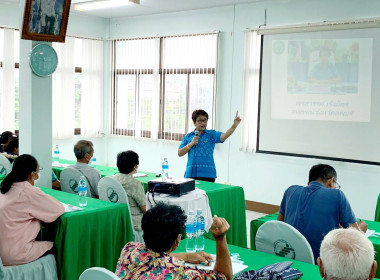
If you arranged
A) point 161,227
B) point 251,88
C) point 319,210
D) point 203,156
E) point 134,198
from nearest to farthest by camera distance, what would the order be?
1. point 161,227
2. point 319,210
3. point 134,198
4. point 203,156
5. point 251,88

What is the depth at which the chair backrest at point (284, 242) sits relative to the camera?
253 cm

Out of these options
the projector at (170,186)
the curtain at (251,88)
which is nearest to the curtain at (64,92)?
the curtain at (251,88)

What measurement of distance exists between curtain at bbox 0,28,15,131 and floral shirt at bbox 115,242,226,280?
5.70 metres

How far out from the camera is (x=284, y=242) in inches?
A: 103

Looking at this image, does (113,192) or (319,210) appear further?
(113,192)

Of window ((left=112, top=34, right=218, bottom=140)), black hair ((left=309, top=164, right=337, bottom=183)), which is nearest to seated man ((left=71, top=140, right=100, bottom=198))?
black hair ((left=309, top=164, right=337, bottom=183))

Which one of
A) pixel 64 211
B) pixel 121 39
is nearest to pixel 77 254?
pixel 64 211

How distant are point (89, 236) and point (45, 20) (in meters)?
2.17

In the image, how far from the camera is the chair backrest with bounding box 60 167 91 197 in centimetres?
433

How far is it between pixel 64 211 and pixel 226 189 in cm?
174

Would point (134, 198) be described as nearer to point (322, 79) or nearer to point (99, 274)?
point (99, 274)

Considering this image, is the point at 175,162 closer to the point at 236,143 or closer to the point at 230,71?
the point at 236,143

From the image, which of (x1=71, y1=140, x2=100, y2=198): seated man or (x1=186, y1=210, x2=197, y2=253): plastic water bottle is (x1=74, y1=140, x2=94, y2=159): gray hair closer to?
(x1=71, y1=140, x2=100, y2=198): seated man

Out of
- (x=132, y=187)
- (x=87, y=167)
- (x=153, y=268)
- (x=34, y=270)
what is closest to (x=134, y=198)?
(x=132, y=187)
